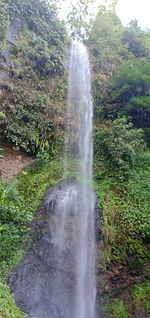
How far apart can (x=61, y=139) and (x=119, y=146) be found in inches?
79.0

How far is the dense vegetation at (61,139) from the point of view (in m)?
8.59

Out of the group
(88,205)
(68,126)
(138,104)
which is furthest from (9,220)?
(138,104)

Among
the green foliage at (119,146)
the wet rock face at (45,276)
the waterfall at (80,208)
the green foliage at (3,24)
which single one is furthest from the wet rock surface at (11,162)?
the green foliage at (3,24)

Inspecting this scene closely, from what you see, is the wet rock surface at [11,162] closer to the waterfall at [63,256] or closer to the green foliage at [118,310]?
the waterfall at [63,256]

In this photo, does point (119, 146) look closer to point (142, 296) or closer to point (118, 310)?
point (142, 296)

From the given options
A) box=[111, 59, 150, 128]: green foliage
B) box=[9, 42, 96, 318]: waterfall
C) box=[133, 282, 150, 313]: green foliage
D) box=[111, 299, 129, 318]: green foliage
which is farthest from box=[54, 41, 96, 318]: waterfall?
box=[111, 59, 150, 128]: green foliage

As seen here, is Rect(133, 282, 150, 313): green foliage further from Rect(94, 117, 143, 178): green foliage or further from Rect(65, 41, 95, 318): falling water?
Rect(94, 117, 143, 178): green foliage

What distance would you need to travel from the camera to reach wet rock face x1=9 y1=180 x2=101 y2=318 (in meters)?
7.51

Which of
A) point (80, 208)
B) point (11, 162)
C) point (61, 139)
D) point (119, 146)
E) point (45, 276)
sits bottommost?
point (45, 276)

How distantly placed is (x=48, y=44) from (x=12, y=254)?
9071 mm

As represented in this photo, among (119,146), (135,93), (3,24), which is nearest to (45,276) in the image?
(119,146)

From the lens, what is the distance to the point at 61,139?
459 inches

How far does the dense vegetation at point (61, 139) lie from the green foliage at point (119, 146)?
0.10ft

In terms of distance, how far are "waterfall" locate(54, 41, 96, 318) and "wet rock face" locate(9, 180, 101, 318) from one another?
0.42ft
